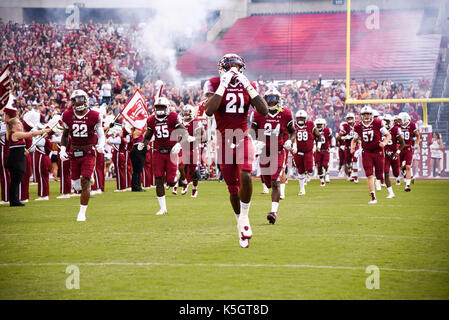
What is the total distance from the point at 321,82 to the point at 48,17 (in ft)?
52.0

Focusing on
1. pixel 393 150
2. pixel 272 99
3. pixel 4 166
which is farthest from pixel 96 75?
pixel 272 99

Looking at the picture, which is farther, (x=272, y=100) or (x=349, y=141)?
(x=349, y=141)

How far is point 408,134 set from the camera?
2123 cm

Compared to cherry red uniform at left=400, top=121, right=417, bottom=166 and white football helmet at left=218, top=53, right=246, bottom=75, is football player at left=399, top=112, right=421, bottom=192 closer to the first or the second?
cherry red uniform at left=400, top=121, right=417, bottom=166

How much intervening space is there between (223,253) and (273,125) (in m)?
5.02

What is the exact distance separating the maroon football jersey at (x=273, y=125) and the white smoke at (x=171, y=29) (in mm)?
24311

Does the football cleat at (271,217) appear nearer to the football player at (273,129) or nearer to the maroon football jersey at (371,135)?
the football player at (273,129)

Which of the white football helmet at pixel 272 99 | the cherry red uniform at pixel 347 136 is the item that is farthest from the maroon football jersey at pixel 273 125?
the cherry red uniform at pixel 347 136

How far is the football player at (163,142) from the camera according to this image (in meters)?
12.9

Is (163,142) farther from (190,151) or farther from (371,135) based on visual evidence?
(190,151)

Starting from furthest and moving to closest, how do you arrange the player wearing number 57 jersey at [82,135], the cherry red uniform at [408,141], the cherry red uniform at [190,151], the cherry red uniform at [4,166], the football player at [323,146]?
the football player at [323,146] < the cherry red uniform at [408,141] < the cherry red uniform at [190,151] < the cherry red uniform at [4,166] < the player wearing number 57 jersey at [82,135]

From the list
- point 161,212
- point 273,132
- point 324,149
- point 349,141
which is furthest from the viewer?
point 349,141
